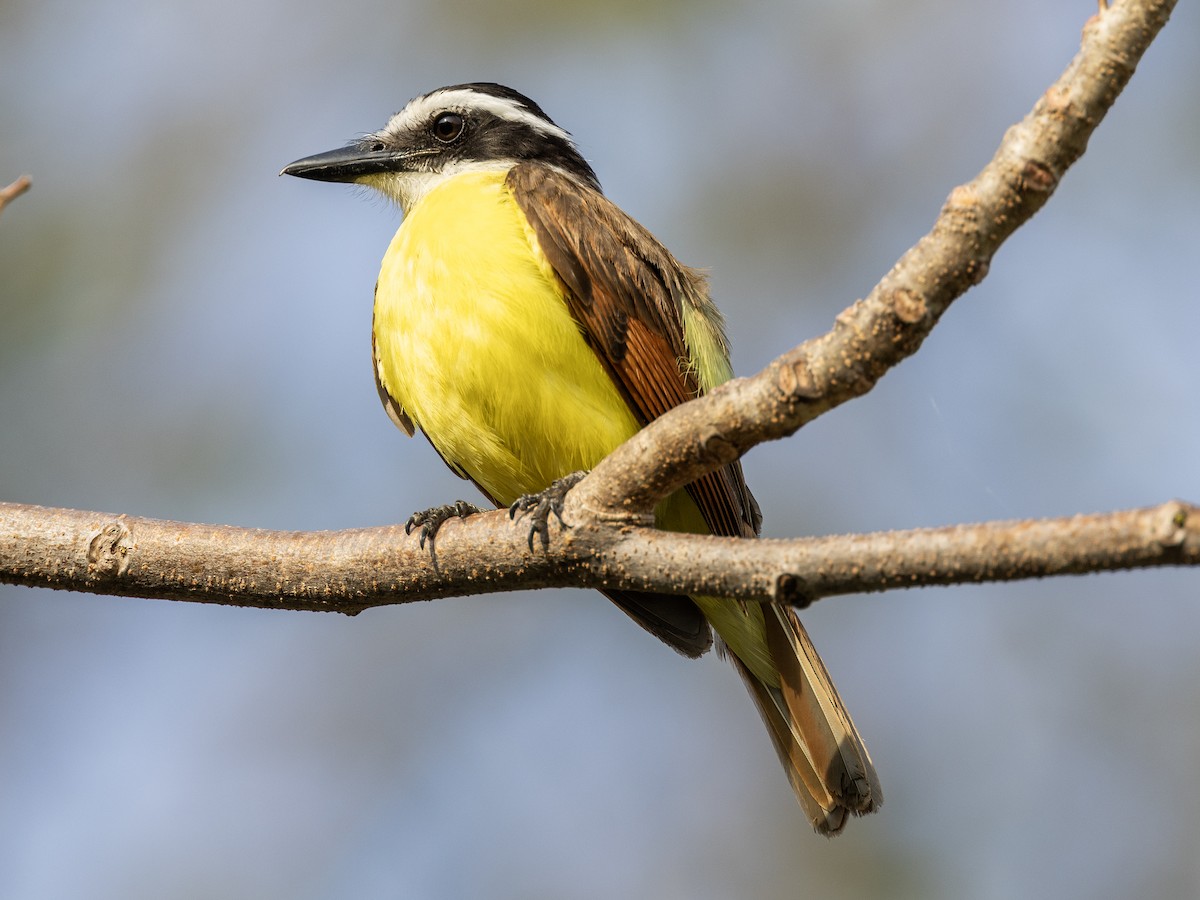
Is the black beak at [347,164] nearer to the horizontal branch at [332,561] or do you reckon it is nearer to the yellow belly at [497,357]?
the yellow belly at [497,357]

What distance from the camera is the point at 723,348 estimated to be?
17.4 feet

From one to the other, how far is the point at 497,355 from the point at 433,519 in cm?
78

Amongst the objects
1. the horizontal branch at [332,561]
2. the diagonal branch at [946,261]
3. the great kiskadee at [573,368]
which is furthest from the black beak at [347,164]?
the diagonal branch at [946,261]

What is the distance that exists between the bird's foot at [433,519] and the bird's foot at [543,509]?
0.23m

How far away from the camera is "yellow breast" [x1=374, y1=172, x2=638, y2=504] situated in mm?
4344

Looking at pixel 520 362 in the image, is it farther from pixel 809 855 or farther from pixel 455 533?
pixel 809 855

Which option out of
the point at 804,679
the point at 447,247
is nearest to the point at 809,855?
the point at 804,679

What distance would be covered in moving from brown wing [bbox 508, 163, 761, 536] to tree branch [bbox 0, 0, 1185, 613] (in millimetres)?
978

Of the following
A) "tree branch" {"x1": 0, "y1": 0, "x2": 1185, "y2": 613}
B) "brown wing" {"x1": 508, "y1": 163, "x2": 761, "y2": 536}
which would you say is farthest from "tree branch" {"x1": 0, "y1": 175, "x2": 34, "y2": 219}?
"brown wing" {"x1": 508, "y1": 163, "x2": 761, "y2": 536}

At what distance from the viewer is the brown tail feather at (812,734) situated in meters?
4.61

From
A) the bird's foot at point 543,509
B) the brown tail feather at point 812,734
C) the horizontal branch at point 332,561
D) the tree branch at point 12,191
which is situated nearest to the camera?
the tree branch at point 12,191

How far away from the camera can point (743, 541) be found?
2.94 m

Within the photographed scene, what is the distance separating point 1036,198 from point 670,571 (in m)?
1.19

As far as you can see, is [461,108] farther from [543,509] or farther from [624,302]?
[543,509]
